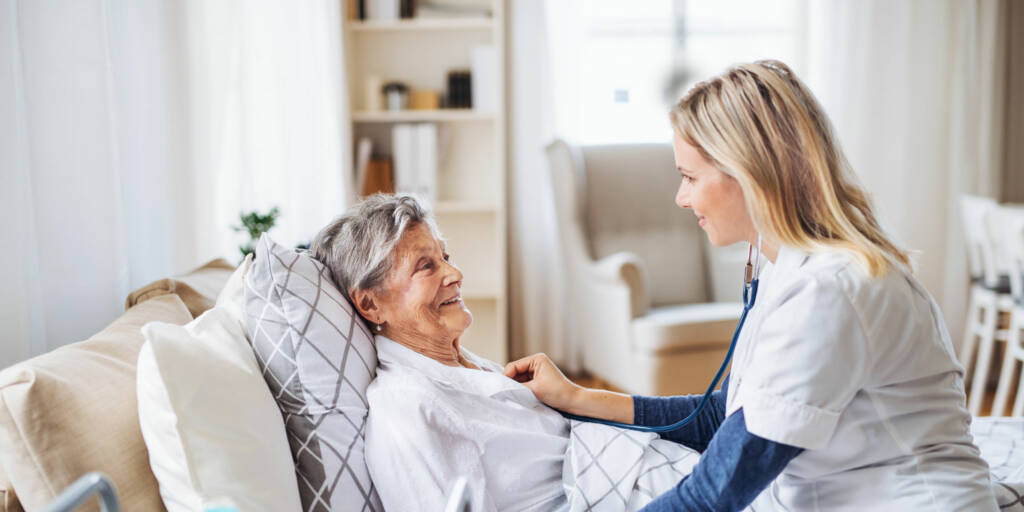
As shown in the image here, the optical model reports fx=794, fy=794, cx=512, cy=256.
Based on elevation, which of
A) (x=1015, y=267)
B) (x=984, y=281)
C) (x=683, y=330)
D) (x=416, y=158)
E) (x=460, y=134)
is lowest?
(x=683, y=330)

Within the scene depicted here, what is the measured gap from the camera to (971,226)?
303 centimetres

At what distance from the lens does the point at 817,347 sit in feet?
3.06

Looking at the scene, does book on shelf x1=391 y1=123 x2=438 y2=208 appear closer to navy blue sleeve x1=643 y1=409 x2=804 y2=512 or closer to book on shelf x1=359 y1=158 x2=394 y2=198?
book on shelf x1=359 y1=158 x2=394 y2=198

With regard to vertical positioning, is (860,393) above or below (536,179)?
below

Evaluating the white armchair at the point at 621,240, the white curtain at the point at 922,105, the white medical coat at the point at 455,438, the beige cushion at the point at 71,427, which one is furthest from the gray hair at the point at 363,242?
the white curtain at the point at 922,105

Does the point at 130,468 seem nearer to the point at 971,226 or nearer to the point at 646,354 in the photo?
the point at 646,354

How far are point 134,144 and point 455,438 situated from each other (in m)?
1.03

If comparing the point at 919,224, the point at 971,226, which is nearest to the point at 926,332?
the point at 971,226

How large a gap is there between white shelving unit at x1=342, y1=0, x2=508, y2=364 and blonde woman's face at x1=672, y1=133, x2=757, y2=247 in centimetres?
237

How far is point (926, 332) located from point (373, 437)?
76 cm

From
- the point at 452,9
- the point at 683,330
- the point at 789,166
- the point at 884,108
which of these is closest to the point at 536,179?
the point at 452,9

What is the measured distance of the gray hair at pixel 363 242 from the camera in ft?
4.30

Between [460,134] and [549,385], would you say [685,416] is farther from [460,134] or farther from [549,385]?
[460,134]

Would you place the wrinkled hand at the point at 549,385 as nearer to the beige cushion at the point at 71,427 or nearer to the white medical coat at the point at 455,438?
the white medical coat at the point at 455,438
